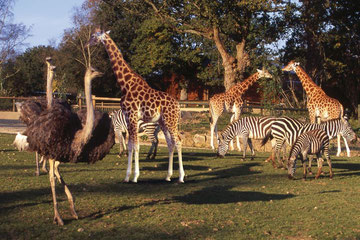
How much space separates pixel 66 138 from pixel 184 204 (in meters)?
2.62

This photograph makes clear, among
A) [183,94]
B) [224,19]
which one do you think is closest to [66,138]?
[224,19]

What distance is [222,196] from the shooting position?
9.59 m

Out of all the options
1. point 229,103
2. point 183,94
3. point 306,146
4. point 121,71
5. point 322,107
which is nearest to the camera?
point 306,146

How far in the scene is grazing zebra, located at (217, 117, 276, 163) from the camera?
15242mm

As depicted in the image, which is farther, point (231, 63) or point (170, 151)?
point (231, 63)

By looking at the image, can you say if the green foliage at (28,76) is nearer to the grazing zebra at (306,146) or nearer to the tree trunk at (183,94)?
the tree trunk at (183,94)

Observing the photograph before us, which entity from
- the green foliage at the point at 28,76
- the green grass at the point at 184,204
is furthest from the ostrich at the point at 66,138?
the green foliage at the point at 28,76

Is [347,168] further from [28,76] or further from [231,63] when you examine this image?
[28,76]

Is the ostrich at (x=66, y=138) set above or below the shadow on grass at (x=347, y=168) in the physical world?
above

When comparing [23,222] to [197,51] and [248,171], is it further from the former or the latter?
[197,51]

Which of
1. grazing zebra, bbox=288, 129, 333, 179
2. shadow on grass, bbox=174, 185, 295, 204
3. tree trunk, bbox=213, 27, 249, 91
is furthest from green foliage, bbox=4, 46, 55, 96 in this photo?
shadow on grass, bbox=174, 185, 295, 204

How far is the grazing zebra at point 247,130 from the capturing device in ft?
50.0

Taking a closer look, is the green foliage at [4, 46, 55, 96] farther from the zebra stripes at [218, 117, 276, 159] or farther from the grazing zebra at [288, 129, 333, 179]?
the grazing zebra at [288, 129, 333, 179]

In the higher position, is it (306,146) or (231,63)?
(231,63)
